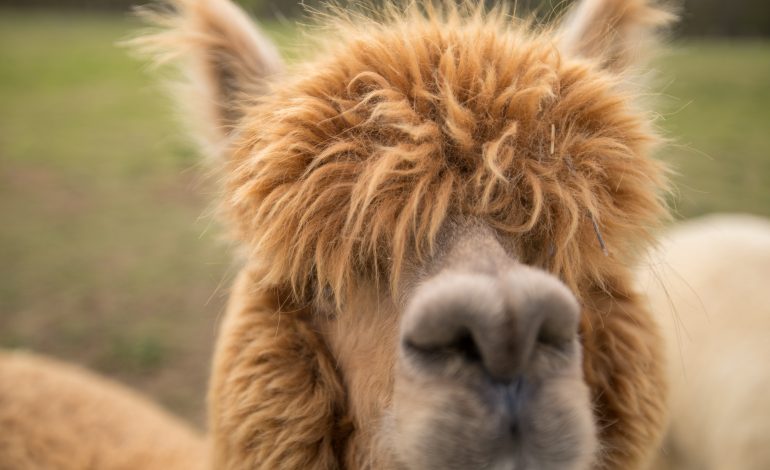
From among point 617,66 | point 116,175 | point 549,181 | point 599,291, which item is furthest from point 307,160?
point 116,175

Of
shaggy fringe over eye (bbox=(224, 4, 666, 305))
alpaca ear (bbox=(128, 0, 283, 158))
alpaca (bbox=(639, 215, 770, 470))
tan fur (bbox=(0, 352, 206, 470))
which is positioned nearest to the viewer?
shaggy fringe over eye (bbox=(224, 4, 666, 305))

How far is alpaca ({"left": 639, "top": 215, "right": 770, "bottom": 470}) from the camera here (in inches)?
124

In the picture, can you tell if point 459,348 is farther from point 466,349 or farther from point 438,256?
point 438,256

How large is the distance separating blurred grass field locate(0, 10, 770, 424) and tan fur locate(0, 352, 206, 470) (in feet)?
2.73

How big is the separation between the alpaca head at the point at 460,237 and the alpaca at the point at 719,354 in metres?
1.46

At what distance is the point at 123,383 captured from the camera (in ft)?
17.8

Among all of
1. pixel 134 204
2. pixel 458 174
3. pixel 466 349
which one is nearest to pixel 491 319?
pixel 466 349

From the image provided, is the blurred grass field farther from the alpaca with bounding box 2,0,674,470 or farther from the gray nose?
the gray nose

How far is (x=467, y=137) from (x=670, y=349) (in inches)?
118

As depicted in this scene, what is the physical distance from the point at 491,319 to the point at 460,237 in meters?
0.30

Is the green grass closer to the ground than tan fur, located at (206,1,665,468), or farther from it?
closer to the ground

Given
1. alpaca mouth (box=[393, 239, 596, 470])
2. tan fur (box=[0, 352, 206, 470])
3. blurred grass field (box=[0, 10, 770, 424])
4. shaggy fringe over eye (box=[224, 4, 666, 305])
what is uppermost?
shaggy fringe over eye (box=[224, 4, 666, 305])

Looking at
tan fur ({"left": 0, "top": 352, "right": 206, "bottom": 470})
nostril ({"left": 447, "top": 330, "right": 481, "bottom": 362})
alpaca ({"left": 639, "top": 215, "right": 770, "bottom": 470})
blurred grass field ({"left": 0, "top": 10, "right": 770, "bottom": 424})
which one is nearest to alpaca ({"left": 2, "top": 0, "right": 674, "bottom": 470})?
nostril ({"left": 447, "top": 330, "right": 481, "bottom": 362})

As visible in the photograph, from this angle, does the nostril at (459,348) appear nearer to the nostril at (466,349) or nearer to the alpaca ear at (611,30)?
the nostril at (466,349)
